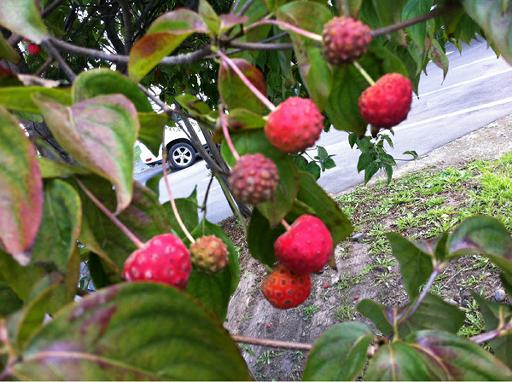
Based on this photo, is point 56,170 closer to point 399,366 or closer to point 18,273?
point 18,273

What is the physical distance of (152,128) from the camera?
0.61 meters

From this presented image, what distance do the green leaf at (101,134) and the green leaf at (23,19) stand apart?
0.60ft

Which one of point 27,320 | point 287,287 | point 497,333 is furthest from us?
point 497,333

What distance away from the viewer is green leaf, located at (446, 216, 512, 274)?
2.28 ft

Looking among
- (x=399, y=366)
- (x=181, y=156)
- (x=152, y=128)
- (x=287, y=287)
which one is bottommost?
(x=181, y=156)

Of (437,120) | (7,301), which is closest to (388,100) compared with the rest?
(7,301)

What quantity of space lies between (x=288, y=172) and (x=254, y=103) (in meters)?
0.10

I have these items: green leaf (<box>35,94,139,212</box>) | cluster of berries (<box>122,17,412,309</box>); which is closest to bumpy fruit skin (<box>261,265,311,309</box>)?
cluster of berries (<box>122,17,412,309</box>)

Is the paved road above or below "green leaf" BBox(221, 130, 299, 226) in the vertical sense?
below

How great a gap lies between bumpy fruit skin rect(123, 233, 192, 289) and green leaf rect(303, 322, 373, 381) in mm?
236

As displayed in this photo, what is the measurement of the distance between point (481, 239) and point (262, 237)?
0.29m

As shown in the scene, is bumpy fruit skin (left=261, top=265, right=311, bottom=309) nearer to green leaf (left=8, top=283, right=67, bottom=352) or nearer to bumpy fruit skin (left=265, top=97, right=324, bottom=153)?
bumpy fruit skin (left=265, top=97, right=324, bottom=153)

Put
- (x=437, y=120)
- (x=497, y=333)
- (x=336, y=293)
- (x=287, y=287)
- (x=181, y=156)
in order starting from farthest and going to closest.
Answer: (x=181, y=156)
(x=437, y=120)
(x=336, y=293)
(x=497, y=333)
(x=287, y=287)

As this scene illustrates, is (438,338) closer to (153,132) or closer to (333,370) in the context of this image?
(333,370)
